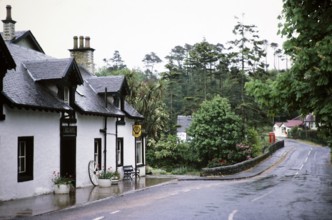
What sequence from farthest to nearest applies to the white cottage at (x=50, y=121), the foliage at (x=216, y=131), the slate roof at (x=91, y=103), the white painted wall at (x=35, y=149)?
the foliage at (x=216, y=131) → the slate roof at (x=91, y=103) → the white cottage at (x=50, y=121) → the white painted wall at (x=35, y=149)

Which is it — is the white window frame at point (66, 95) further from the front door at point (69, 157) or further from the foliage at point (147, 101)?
the foliage at point (147, 101)

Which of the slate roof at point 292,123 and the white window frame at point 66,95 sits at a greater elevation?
the white window frame at point 66,95

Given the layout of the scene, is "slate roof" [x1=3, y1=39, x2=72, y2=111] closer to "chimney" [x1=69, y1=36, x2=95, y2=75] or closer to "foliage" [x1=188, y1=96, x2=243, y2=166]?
"chimney" [x1=69, y1=36, x2=95, y2=75]

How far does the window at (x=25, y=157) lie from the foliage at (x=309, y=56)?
1120 centimetres

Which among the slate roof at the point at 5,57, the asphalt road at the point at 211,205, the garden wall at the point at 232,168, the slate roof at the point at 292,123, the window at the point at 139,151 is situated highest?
the slate roof at the point at 5,57

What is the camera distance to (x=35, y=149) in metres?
18.0

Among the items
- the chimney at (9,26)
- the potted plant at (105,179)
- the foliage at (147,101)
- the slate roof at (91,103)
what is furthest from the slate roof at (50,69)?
the foliage at (147,101)

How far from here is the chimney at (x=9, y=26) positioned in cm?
2361

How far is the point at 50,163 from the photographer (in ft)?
62.3

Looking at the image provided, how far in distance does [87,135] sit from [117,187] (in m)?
3.21

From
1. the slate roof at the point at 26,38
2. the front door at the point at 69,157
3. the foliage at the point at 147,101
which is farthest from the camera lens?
the foliage at the point at 147,101

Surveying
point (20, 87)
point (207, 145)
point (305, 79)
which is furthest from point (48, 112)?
point (207, 145)

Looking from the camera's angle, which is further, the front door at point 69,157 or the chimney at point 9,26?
the chimney at point 9,26

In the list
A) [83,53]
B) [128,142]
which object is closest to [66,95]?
[128,142]
